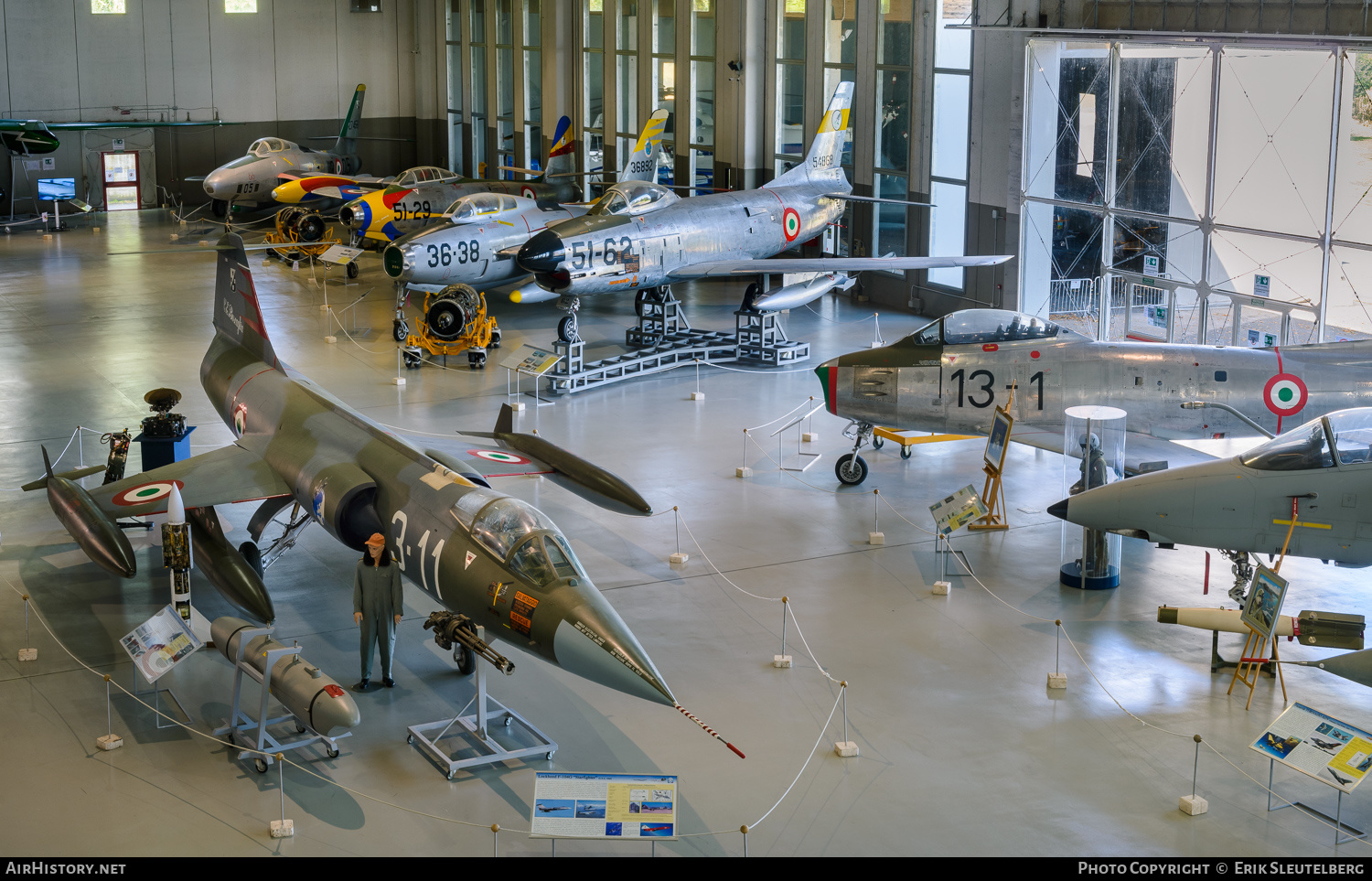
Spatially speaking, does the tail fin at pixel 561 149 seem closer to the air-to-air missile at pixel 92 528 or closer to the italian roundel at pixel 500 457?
the italian roundel at pixel 500 457

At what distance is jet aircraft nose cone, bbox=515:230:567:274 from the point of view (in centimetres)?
2103

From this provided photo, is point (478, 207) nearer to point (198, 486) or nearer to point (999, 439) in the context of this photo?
point (999, 439)

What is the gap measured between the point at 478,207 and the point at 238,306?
10.4 metres

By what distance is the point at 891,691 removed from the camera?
1038 cm

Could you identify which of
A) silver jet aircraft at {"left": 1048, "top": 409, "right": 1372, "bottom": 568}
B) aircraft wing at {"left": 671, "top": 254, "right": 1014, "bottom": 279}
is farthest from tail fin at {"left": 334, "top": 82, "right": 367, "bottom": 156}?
silver jet aircraft at {"left": 1048, "top": 409, "right": 1372, "bottom": 568}

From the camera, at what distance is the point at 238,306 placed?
14516 millimetres

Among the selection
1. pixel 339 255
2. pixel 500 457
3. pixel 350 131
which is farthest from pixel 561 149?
pixel 500 457

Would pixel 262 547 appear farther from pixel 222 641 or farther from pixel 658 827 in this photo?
pixel 658 827

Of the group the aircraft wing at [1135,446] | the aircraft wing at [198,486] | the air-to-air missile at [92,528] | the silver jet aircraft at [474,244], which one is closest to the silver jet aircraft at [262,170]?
the silver jet aircraft at [474,244]

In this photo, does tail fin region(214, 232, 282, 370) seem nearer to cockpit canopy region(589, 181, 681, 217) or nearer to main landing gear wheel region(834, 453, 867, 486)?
main landing gear wheel region(834, 453, 867, 486)

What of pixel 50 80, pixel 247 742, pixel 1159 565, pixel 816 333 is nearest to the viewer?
pixel 247 742
